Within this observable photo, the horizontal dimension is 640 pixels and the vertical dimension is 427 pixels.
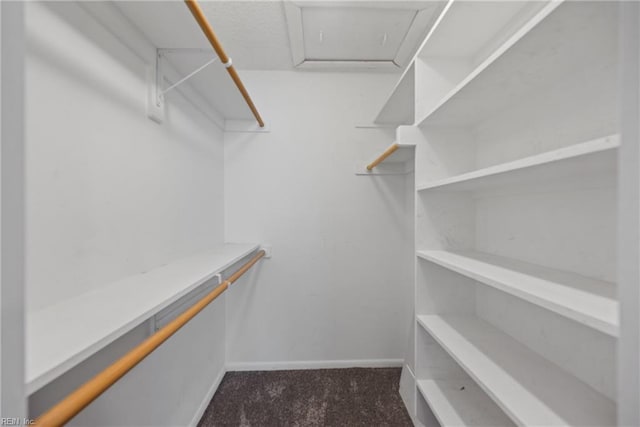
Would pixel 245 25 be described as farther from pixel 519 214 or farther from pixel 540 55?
pixel 519 214

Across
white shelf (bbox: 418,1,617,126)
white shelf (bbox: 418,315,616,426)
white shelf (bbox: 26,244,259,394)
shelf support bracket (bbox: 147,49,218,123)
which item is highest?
shelf support bracket (bbox: 147,49,218,123)

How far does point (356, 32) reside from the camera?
4.16 ft

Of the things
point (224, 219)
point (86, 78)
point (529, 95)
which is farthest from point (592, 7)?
point (224, 219)

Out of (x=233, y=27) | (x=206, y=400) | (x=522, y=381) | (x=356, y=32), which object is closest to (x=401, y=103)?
(x=356, y=32)

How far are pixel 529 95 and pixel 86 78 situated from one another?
4.39 feet

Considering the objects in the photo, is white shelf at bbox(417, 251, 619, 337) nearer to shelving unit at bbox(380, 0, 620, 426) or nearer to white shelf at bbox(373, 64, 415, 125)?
shelving unit at bbox(380, 0, 620, 426)

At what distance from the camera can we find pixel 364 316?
5.34 feet

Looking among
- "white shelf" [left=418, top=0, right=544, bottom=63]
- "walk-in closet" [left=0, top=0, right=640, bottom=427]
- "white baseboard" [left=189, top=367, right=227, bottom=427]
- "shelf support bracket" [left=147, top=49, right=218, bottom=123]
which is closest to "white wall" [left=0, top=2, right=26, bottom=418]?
"walk-in closet" [left=0, top=0, right=640, bottom=427]

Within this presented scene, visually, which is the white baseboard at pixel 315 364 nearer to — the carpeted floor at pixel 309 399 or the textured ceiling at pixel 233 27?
the carpeted floor at pixel 309 399

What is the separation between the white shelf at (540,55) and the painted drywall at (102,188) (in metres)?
1.08

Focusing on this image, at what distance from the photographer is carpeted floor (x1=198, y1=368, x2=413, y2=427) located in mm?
1200

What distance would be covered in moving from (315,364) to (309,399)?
0.27 meters

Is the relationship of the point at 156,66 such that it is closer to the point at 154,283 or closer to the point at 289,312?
the point at 154,283

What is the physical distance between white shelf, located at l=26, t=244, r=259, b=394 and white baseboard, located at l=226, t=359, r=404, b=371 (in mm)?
1118
